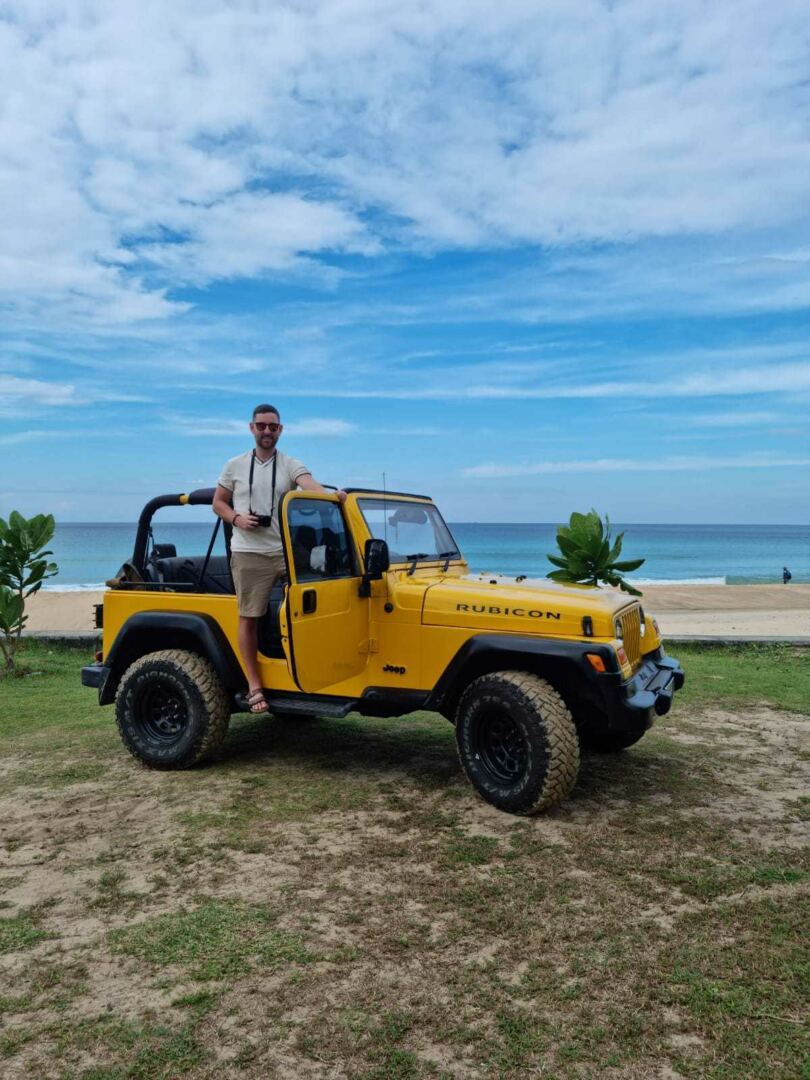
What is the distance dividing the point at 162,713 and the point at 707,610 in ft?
70.9

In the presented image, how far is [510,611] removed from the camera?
15.2ft

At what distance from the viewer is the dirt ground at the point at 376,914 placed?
2.52 meters

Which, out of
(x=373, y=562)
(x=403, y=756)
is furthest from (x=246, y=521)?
(x=403, y=756)

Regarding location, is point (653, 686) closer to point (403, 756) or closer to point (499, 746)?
point (499, 746)

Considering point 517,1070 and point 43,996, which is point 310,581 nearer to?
point 43,996

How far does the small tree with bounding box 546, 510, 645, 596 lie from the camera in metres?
10.4

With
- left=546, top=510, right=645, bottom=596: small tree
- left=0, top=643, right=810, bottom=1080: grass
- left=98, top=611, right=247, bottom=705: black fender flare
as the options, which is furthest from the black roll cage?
left=546, top=510, right=645, bottom=596: small tree

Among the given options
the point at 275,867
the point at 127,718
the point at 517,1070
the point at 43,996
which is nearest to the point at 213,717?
the point at 127,718

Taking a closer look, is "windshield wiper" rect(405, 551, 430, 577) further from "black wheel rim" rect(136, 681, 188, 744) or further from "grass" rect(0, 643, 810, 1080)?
"black wheel rim" rect(136, 681, 188, 744)

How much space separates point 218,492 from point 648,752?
363 centimetres

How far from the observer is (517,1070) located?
240cm

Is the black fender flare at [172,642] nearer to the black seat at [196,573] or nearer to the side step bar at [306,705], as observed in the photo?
the side step bar at [306,705]

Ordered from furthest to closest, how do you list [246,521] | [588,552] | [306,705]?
[588,552]
[306,705]
[246,521]

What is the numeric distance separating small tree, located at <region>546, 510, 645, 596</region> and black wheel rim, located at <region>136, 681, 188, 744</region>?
6077mm
